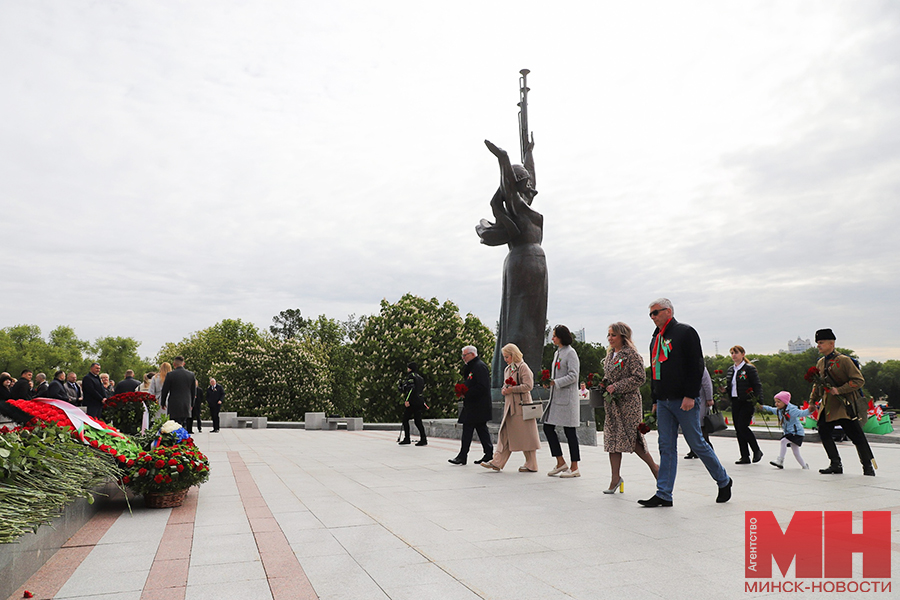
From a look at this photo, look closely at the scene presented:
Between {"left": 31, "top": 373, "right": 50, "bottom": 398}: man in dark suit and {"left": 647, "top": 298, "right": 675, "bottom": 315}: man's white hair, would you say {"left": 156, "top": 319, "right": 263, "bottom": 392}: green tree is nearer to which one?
{"left": 31, "top": 373, "right": 50, "bottom": 398}: man in dark suit

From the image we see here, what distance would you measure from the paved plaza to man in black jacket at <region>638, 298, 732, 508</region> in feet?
0.79

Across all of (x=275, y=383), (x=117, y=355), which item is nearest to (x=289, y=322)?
(x=117, y=355)

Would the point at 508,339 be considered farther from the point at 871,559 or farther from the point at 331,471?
the point at 871,559

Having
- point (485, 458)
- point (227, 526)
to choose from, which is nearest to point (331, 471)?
point (485, 458)

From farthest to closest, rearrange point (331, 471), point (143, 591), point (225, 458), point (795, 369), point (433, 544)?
point (795, 369)
point (225, 458)
point (331, 471)
point (433, 544)
point (143, 591)

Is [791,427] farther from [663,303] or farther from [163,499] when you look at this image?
[163,499]

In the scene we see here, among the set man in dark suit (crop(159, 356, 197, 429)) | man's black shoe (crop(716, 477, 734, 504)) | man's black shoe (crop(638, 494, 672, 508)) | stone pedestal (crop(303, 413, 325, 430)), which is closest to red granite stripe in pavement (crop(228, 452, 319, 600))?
man's black shoe (crop(638, 494, 672, 508))

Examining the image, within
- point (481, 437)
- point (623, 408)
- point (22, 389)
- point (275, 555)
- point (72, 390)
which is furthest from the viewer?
point (72, 390)

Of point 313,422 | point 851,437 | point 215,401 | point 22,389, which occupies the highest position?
point 851,437

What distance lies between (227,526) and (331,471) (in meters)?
3.67

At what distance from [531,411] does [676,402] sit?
261 centimetres

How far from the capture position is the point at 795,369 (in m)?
52.6

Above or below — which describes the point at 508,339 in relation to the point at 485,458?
above

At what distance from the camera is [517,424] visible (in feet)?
26.3
